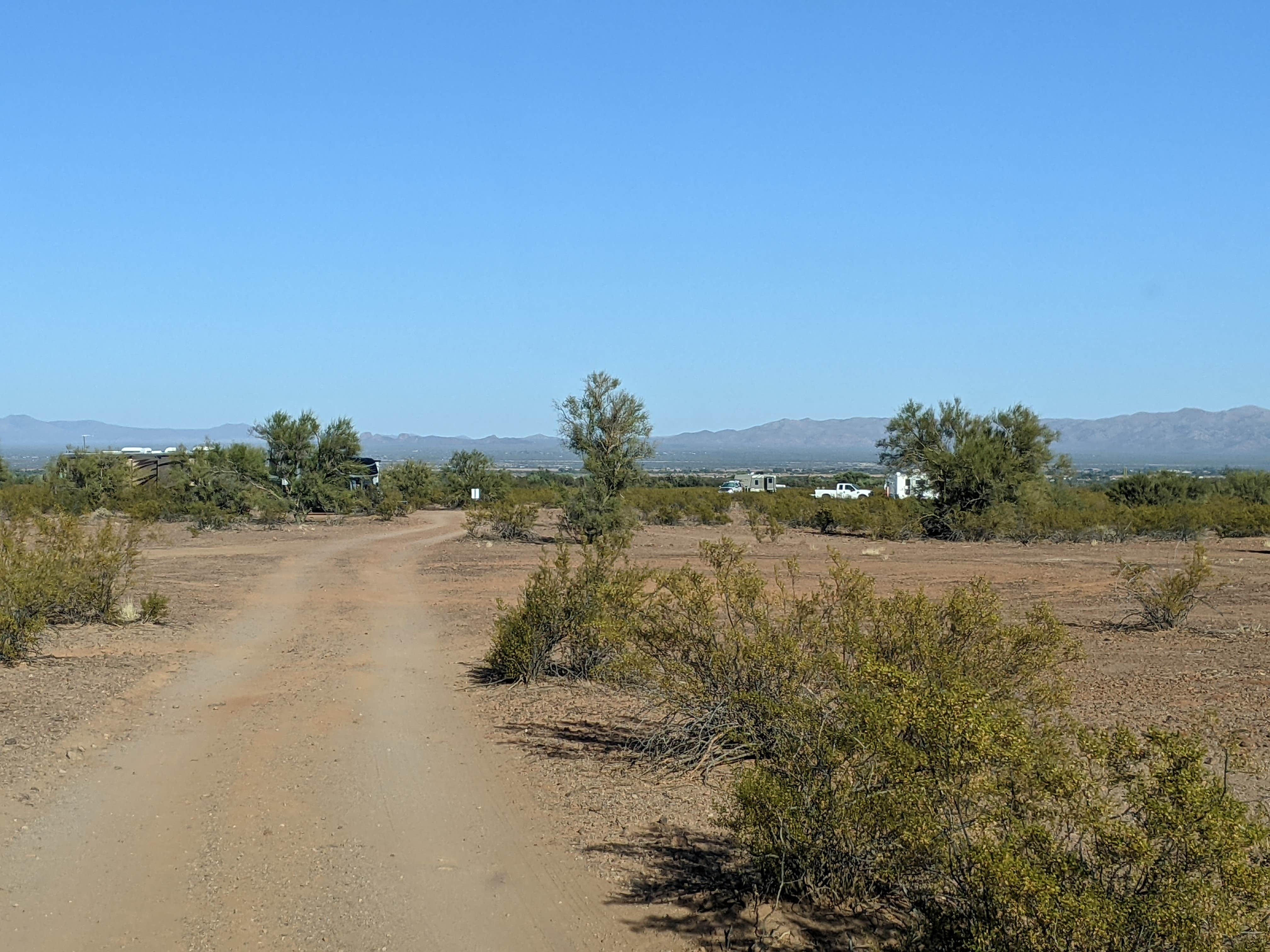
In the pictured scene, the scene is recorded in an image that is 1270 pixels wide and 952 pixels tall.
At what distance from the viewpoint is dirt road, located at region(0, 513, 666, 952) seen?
6047 mm

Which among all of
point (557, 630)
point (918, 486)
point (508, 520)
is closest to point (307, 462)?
point (508, 520)

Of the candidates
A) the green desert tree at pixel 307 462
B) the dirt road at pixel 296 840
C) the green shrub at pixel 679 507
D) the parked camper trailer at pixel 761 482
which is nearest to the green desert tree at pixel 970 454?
the green shrub at pixel 679 507

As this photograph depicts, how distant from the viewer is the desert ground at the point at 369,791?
6117 millimetres

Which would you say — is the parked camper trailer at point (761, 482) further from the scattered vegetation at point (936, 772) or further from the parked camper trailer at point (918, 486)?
the scattered vegetation at point (936, 772)

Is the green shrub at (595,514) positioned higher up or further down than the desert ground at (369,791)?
higher up

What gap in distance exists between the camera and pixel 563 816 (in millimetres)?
7961

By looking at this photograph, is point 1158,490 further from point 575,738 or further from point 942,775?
point 942,775

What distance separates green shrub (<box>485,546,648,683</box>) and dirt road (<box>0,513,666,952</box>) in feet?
2.82

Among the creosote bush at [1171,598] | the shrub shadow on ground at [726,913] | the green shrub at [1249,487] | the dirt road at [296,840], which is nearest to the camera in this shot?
the shrub shadow on ground at [726,913]

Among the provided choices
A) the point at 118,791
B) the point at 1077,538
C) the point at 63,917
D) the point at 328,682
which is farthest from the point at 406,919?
the point at 1077,538

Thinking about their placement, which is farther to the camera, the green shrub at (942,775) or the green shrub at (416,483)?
the green shrub at (416,483)

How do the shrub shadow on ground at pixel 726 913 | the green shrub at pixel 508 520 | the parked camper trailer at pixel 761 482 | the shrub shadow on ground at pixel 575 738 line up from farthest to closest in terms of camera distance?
the parked camper trailer at pixel 761 482, the green shrub at pixel 508 520, the shrub shadow on ground at pixel 575 738, the shrub shadow on ground at pixel 726 913

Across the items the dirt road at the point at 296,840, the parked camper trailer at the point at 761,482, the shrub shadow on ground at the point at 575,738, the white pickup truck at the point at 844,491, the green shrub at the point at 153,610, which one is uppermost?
the parked camper trailer at the point at 761,482

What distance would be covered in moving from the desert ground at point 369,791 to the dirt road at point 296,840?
0.02 metres
